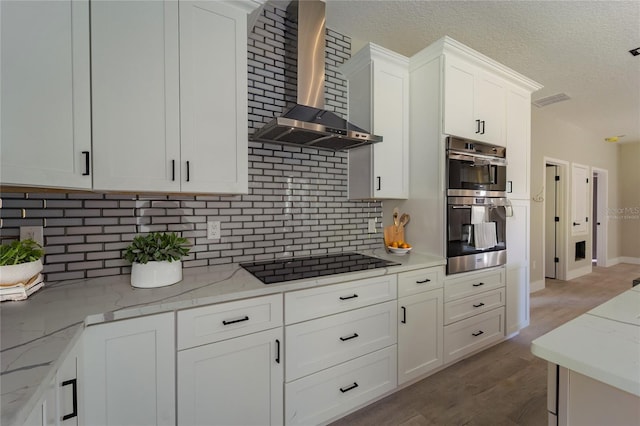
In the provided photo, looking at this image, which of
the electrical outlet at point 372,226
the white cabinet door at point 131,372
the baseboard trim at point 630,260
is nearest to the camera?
the white cabinet door at point 131,372

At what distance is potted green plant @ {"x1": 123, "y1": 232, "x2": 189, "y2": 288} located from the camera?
1.44 m

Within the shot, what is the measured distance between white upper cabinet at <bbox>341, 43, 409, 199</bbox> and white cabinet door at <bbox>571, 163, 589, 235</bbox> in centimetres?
479

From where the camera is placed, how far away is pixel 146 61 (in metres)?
1.45

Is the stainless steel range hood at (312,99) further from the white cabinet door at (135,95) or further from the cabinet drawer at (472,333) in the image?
the cabinet drawer at (472,333)

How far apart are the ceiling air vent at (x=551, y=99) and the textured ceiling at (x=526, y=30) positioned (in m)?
0.37

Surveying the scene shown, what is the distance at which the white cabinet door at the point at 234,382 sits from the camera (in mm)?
1297

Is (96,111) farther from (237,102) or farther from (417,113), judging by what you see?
(417,113)

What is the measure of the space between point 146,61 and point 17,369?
140cm

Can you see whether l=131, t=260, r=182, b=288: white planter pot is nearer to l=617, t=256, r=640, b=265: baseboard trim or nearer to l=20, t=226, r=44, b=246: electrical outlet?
l=20, t=226, r=44, b=246: electrical outlet

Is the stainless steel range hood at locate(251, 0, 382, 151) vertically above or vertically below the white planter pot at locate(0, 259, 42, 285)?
above

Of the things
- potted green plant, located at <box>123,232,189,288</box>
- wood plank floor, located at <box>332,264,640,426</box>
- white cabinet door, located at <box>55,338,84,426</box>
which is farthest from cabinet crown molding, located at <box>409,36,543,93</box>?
white cabinet door, located at <box>55,338,84,426</box>

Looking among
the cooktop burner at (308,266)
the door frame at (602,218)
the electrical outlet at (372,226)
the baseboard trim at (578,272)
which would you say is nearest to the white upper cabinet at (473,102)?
the electrical outlet at (372,226)

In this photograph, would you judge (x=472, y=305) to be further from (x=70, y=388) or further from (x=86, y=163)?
(x=86, y=163)

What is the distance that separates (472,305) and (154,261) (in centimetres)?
245
